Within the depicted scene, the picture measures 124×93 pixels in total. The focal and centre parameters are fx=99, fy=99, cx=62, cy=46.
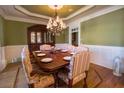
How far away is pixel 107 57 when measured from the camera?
371 cm

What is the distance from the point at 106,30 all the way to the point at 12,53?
14.1 ft

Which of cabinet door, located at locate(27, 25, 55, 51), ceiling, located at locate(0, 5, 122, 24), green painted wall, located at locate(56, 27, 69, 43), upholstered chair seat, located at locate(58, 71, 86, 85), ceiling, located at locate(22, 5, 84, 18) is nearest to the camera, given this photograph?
upholstered chair seat, located at locate(58, 71, 86, 85)

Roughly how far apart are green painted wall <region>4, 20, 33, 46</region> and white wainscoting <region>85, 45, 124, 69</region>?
3458 mm

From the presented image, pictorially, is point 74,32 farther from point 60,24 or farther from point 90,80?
point 90,80

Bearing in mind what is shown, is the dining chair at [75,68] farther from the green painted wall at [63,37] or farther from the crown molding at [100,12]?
the green painted wall at [63,37]

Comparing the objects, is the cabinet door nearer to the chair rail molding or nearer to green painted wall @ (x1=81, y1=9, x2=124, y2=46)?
green painted wall @ (x1=81, y1=9, x2=124, y2=46)

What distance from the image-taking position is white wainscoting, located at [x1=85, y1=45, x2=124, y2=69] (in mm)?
3321

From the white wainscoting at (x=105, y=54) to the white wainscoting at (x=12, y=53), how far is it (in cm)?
360

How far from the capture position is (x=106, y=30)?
368 cm

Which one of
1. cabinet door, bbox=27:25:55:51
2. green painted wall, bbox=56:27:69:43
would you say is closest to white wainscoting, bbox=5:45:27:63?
cabinet door, bbox=27:25:55:51

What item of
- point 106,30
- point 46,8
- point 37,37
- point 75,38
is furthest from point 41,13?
point 106,30

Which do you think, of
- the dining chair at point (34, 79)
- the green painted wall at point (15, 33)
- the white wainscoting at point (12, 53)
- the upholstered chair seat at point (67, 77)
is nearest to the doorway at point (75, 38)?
the green painted wall at point (15, 33)

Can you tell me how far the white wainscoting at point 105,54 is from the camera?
332 centimetres
